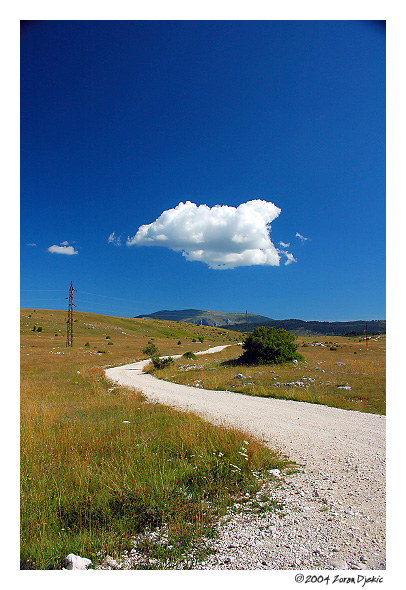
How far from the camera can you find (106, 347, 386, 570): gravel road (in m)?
3.37

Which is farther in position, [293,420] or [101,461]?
[293,420]

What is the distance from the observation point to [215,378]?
1958 cm

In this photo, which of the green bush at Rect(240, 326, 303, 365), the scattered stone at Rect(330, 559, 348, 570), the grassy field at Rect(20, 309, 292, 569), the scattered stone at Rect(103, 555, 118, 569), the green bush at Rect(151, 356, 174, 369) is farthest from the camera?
the green bush at Rect(151, 356, 174, 369)

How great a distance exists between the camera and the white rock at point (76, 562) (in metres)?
3.23

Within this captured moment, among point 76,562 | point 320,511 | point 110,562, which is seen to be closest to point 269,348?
point 320,511

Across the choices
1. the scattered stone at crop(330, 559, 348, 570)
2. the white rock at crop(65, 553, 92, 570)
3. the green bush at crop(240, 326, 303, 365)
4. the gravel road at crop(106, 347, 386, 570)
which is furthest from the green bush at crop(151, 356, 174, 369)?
the scattered stone at crop(330, 559, 348, 570)

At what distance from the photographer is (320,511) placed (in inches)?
170

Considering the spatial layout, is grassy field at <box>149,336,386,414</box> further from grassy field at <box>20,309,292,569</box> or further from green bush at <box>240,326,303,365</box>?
grassy field at <box>20,309,292,569</box>

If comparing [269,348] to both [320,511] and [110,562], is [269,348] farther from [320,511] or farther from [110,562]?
[110,562]

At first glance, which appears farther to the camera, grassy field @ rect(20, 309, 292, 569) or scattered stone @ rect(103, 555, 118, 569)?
grassy field @ rect(20, 309, 292, 569)

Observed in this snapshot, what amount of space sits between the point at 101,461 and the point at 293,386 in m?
12.4

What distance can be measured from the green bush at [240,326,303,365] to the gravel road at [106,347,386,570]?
15098mm
